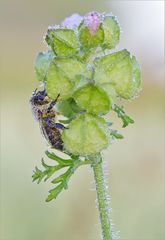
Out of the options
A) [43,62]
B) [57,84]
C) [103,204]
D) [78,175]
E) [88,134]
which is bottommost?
[103,204]

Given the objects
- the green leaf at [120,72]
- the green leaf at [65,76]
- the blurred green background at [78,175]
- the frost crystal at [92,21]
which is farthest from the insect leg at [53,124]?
the blurred green background at [78,175]

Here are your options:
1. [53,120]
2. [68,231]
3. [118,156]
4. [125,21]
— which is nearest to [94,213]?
[68,231]

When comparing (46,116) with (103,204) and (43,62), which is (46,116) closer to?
(43,62)

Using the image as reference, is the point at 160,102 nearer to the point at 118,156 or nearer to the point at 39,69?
the point at 118,156

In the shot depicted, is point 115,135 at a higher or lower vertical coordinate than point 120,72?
lower

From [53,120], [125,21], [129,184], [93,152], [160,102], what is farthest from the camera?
[125,21]

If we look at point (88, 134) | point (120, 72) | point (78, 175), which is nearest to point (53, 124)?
point (88, 134)

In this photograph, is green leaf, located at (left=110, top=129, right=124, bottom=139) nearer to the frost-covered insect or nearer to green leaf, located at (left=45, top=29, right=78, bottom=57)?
the frost-covered insect

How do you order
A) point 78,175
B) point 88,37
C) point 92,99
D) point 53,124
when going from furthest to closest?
point 78,175
point 53,124
point 88,37
point 92,99
